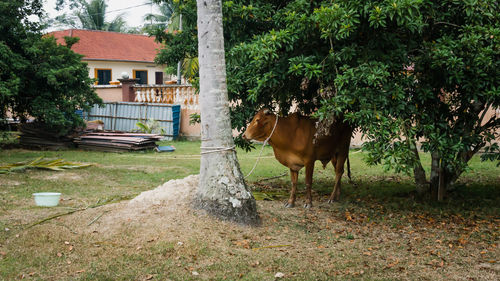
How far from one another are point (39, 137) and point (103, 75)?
56.6 ft

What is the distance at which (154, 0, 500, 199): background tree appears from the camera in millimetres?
6094

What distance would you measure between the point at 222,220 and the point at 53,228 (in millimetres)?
2200

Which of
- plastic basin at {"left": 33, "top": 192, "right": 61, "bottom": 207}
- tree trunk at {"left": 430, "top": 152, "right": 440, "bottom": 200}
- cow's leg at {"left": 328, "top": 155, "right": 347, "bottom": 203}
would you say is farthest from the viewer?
cow's leg at {"left": 328, "top": 155, "right": 347, "bottom": 203}

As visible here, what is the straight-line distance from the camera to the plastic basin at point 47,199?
7.36m

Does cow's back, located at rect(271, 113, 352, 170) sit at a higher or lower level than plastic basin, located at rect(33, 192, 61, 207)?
higher

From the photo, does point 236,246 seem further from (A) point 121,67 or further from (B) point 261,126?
(A) point 121,67

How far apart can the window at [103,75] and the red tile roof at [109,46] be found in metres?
1.02

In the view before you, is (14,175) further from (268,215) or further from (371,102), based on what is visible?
(371,102)

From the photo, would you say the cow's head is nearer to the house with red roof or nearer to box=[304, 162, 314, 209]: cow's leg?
box=[304, 162, 314, 209]: cow's leg

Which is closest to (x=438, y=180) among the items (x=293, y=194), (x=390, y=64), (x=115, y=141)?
(x=293, y=194)

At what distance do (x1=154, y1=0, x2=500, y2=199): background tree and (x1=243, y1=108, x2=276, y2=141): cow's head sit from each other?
1.74ft

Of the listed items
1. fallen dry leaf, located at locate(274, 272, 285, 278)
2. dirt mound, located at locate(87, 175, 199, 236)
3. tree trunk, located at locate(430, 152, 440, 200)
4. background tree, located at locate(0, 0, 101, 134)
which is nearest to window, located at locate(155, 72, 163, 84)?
background tree, located at locate(0, 0, 101, 134)

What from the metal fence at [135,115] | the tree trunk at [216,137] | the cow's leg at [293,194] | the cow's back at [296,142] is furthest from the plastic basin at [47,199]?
the metal fence at [135,115]

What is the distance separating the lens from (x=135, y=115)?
22.1 metres
